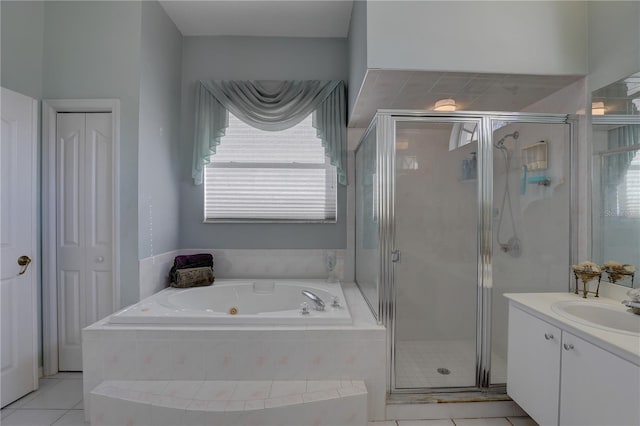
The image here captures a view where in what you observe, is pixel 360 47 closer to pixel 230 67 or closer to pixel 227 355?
pixel 230 67

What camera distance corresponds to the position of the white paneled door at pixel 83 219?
7.84 feet

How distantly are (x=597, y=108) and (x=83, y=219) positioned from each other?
3554 mm

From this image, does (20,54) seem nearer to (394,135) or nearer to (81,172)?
(81,172)

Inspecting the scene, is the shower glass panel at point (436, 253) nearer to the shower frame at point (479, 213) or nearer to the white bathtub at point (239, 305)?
the shower frame at point (479, 213)

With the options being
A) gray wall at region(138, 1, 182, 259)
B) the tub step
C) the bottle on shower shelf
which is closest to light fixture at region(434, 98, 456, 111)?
the bottle on shower shelf

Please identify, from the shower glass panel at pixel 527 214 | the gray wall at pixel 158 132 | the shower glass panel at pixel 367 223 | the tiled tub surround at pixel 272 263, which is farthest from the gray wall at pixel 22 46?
the shower glass panel at pixel 527 214

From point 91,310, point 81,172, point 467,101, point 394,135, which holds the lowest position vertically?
point 91,310

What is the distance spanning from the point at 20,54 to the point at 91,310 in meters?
1.86

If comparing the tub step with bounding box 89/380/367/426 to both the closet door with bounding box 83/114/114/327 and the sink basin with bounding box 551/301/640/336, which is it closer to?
the closet door with bounding box 83/114/114/327

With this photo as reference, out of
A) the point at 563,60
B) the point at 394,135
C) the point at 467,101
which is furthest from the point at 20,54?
the point at 563,60

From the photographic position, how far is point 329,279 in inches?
113

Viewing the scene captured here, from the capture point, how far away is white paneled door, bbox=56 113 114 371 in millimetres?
2389

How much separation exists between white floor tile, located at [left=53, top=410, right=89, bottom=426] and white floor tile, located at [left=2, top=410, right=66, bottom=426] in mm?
36

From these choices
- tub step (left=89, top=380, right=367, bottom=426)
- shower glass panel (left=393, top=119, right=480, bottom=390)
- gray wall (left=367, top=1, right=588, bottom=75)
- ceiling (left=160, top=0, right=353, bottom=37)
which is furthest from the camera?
ceiling (left=160, top=0, right=353, bottom=37)
